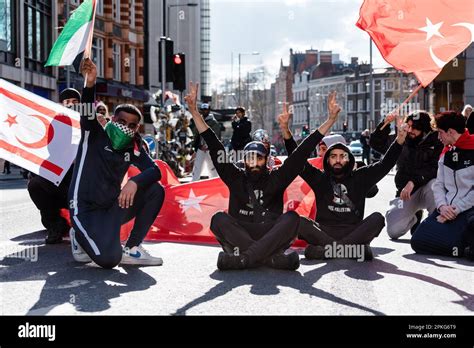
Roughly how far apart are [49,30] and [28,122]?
32.7 metres

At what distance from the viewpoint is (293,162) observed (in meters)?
7.50

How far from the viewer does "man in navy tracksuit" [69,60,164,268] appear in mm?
7016

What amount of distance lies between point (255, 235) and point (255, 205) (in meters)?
0.28

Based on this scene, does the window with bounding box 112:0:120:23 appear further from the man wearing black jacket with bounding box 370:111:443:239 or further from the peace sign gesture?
the peace sign gesture

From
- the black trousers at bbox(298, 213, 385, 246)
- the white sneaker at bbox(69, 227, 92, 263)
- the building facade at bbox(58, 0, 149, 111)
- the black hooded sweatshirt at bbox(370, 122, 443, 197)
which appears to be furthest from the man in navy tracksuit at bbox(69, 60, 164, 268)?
the building facade at bbox(58, 0, 149, 111)

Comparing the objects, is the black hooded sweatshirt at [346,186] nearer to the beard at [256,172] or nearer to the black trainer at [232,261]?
the beard at [256,172]

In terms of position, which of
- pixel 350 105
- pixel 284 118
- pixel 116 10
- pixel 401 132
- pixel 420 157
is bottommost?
pixel 420 157

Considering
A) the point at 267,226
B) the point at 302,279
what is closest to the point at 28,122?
the point at 267,226

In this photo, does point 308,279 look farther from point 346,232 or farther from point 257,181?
point 346,232

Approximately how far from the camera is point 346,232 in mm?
8141

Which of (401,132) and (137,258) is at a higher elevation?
(401,132)

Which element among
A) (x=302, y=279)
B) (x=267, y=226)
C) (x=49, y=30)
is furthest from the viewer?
(x=49, y=30)

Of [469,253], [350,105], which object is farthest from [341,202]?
[350,105]
